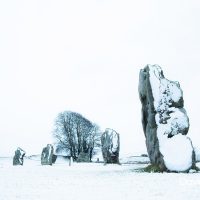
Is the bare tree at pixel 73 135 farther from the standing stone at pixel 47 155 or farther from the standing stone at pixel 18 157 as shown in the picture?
the standing stone at pixel 18 157

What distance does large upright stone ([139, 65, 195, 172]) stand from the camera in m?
16.2

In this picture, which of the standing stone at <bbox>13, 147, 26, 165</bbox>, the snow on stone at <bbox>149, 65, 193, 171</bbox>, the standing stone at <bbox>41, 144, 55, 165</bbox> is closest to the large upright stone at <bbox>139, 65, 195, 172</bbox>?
the snow on stone at <bbox>149, 65, 193, 171</bbox>

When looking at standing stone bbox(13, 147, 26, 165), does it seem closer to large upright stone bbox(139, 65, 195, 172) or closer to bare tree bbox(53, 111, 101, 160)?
large upright stone bbox(139, 65, 195, 172)

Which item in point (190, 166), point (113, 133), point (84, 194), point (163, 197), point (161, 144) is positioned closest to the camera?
point (163, 197)

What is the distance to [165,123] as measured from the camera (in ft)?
57.8

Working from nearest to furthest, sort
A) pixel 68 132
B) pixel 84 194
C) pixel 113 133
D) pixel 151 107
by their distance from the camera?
pixel 84 194 → pixel 151 107 → pixel 113 133 → pixel 68 132

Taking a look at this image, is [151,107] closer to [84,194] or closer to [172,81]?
[172,81]

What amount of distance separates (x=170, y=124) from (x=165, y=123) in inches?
10.1

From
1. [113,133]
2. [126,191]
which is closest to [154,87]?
[126,191]

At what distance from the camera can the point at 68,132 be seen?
59469mm

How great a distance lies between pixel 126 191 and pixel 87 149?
51.4m

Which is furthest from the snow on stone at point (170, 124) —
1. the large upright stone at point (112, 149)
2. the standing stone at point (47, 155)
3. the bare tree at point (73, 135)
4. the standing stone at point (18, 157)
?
the bare tree at point (73, 135)

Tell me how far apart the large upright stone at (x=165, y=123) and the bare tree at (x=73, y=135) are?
4059cm

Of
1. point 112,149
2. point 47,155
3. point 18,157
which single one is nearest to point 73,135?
point 47,155
